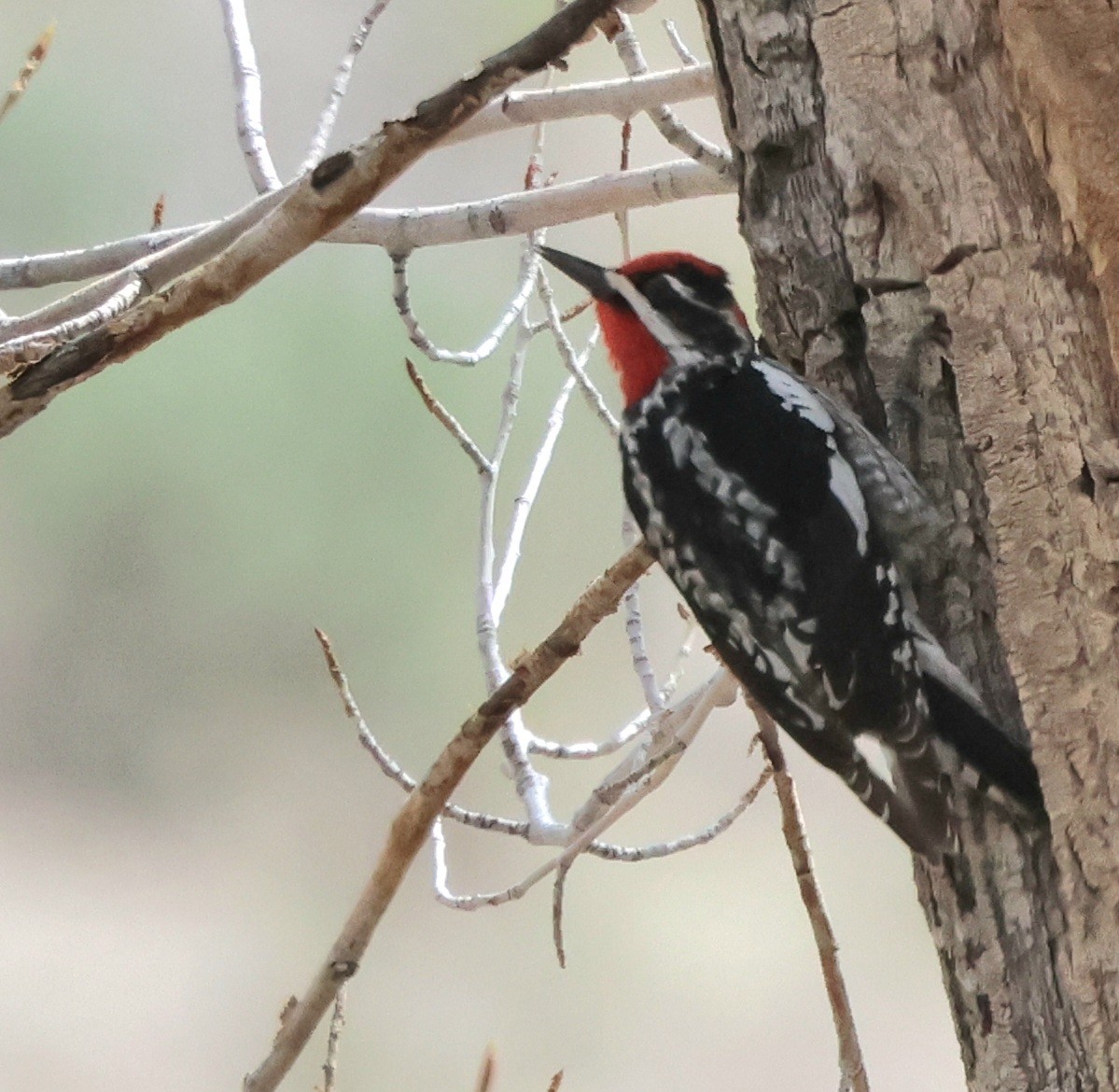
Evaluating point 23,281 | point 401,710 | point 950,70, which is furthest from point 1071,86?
point 401,710

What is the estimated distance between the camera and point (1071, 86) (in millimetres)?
1289

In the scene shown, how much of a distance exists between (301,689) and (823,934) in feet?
7.63

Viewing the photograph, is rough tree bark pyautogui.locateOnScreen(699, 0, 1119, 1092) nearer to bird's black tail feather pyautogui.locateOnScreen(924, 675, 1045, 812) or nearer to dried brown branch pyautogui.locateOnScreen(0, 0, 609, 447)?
bird's black tail feather pyautogui.locateOnScreen(924, 675, 1045, 812)

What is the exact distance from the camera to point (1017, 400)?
139 centimetres

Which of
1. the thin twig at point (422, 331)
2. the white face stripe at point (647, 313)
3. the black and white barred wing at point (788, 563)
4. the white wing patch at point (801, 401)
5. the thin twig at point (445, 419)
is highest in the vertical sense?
the thin twig at point (422, 331)

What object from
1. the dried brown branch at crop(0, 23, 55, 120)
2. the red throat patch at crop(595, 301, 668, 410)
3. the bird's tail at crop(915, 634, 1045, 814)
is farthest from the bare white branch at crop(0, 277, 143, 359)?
the bird's tail at crop(915, 634, 1045, 814)

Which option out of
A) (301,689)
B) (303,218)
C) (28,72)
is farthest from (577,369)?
(301,689)

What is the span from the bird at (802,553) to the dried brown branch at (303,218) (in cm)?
66

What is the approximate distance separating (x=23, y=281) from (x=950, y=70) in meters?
1.42

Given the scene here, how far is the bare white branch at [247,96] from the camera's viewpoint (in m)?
2.19

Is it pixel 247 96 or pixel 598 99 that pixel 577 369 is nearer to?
pixel 598 99

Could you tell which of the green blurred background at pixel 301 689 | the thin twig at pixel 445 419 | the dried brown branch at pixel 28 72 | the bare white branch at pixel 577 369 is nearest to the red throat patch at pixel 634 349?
the bare white branch at pixel 577 369

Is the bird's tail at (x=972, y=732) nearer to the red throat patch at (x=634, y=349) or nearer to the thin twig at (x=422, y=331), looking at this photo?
the red throat patch at (x=634, y=349)

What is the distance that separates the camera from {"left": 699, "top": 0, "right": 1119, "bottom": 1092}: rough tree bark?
1315 mm
